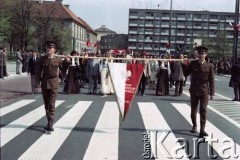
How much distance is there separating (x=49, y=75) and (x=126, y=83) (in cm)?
177

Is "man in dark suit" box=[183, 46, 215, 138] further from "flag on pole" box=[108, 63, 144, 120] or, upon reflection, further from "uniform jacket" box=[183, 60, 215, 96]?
"flag on pole" box=[108, 63, 144, 120]

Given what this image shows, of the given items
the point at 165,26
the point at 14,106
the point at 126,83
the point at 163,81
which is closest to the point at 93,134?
the point at 126,83

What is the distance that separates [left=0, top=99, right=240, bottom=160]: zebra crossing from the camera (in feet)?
21.8

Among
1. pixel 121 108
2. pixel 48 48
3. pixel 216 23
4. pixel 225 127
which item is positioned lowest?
pixel 225 127

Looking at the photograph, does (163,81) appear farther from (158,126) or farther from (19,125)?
(19,125)

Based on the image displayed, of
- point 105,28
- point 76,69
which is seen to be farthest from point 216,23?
point 76,69

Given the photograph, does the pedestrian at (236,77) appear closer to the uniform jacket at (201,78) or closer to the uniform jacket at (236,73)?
the uniform jacket at (236,73)

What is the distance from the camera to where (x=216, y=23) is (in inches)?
4747

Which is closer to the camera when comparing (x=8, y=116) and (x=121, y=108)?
(x=121, y=108)

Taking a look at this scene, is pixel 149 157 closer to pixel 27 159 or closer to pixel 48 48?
pixel 27 159

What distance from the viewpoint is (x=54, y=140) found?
7605mm

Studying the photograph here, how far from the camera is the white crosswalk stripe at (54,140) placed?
6.43 meters

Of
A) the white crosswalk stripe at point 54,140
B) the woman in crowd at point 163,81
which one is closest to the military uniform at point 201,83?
the white crosswalk stripe at point 54,140

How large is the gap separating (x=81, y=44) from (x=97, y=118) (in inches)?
3661
